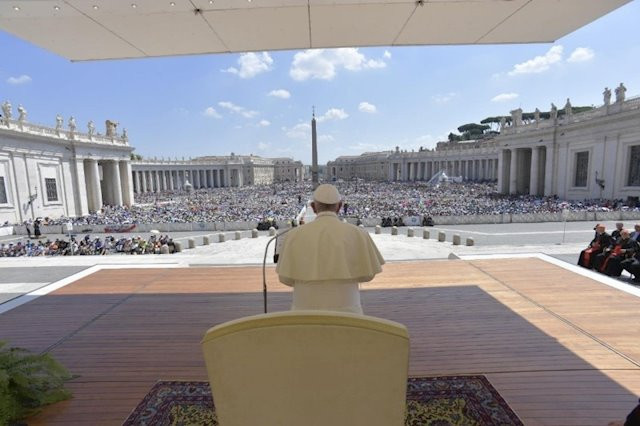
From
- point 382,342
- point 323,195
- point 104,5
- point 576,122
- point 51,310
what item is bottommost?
point 51,310

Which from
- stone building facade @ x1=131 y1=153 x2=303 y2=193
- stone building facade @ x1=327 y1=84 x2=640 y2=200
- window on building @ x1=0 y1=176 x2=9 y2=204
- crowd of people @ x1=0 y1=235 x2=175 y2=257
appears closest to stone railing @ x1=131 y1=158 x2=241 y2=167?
stone building facade @ x1=131 y1=153 x2=303 y2=193

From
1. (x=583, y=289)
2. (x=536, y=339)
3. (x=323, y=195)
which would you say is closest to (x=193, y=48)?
(x=323, y=195)

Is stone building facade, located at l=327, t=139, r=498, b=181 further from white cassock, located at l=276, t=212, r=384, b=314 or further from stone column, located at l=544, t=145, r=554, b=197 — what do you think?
Result: white cassock, located at l=276, t=212, r=384, b=314

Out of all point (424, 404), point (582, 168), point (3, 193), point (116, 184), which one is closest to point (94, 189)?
point (116, 184)

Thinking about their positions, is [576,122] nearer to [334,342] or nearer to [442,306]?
[442,306]

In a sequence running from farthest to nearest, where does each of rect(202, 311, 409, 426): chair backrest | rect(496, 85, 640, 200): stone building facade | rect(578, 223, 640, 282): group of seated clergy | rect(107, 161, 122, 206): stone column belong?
rect(107, 161, 122, 206): stone column → rect(496, 85, 640, 200): stone building facade → rect(578, 223, 640, 282): group of seated clergy → rect(202, 311, 409, 426): chair backrest

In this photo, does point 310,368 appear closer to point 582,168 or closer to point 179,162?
point 582,168

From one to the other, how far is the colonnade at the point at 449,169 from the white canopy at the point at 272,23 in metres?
82.1

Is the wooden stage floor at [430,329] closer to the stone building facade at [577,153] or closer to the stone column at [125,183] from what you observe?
the stone building facade at [577,153]

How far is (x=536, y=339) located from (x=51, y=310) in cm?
696

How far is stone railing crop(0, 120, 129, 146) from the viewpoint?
99.9 feet

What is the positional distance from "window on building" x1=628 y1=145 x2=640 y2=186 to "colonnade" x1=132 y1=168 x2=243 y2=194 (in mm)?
69860

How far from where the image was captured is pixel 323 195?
7.57 feet

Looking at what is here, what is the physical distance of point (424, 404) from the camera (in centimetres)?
285
